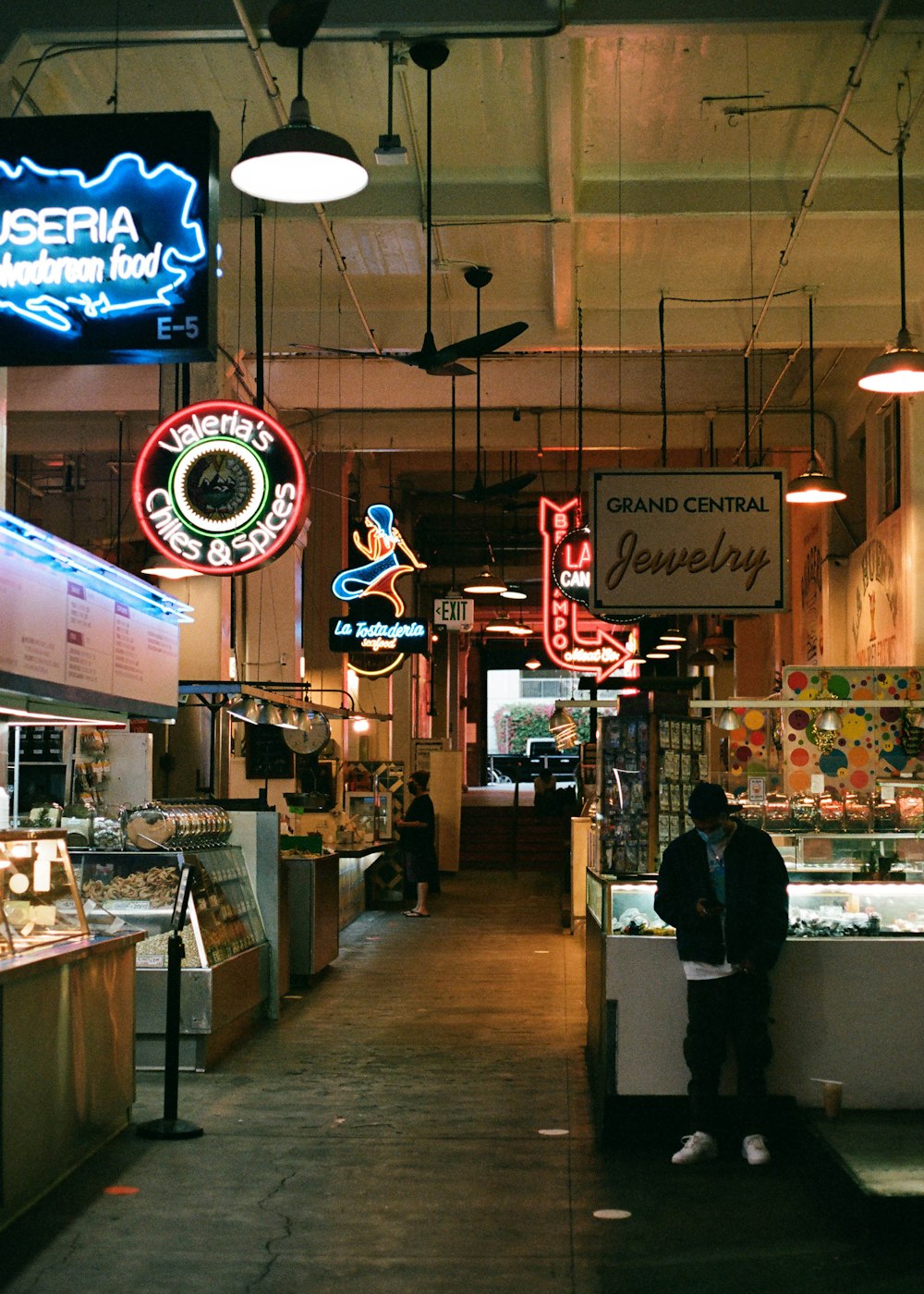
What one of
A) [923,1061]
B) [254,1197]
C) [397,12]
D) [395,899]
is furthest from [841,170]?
[395,899]

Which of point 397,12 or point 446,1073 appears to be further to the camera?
point 446,1073

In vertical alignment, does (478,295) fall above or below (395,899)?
above

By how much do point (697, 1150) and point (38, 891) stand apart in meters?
3.25

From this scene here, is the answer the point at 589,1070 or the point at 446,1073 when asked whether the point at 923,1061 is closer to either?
the point at 589,1070

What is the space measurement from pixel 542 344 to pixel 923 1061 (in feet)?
29.4

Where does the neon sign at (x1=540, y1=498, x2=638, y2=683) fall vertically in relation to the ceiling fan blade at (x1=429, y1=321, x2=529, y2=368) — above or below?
below

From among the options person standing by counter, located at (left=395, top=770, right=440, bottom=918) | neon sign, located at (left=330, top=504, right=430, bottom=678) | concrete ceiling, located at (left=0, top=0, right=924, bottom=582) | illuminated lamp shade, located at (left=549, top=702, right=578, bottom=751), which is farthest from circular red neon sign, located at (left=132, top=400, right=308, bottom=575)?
person standing by counter, located at (left=395, top=770, right=440, bottom=918)

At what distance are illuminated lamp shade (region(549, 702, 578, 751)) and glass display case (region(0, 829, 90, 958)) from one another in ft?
28.8

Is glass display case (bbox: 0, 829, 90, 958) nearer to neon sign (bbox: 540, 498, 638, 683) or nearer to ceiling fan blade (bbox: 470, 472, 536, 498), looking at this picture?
neon sign (bbox: 540, 498, 638, 683)

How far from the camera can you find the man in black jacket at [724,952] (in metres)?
6.46

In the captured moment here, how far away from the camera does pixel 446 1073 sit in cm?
844

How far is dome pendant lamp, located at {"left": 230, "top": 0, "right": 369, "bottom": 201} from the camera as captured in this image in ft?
18.1

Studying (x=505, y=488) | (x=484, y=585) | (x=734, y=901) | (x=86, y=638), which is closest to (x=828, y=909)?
(x=734, y=901)

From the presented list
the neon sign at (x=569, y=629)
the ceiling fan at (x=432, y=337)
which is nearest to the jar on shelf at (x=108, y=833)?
the ceiling fan at (x=432, y=337)
